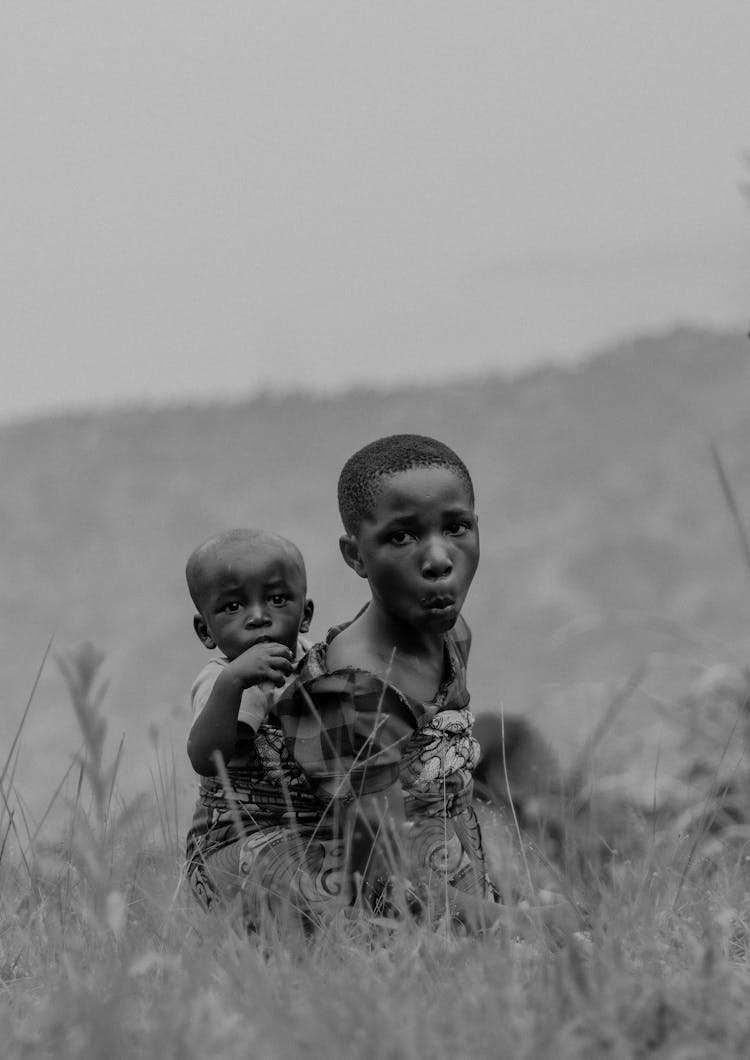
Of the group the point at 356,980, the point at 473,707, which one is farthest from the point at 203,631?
the point at 473,707

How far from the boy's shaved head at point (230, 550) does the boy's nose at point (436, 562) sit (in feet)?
1.41

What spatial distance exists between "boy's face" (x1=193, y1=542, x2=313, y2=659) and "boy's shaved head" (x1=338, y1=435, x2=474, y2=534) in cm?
24

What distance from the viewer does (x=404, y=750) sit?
10.1 ft

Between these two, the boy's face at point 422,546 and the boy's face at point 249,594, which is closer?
the boy's face at point 422,546

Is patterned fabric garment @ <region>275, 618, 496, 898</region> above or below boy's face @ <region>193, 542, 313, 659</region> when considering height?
below

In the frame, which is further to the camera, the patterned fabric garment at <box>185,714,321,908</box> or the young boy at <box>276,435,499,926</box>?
the patterned fabric garment at <box>185,714,321,908</box>

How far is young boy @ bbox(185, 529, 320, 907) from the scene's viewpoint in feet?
10.4

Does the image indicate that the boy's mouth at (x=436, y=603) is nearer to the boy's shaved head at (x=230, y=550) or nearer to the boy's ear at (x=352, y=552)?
the boy's ear at (x=352, y=552)

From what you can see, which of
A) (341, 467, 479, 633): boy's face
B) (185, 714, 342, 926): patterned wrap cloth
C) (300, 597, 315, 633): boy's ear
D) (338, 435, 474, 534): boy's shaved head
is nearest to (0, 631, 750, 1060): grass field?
(185, 714, 342, 926): patterned wrap cloth

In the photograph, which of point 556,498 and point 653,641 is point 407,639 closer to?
point 653,641

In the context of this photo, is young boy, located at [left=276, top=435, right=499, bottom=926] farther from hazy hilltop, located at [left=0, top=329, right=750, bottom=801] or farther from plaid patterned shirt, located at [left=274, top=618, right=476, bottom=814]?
hazy hilltop, located at [left=0, top=329, right=750, bottom=801]

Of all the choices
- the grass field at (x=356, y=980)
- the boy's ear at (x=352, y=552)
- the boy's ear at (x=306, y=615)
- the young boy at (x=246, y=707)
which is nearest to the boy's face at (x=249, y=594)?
the young boy at (x=246, y=707)

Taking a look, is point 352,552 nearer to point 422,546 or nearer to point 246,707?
point 422,546

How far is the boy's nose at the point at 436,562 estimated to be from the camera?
2873 millimetres
